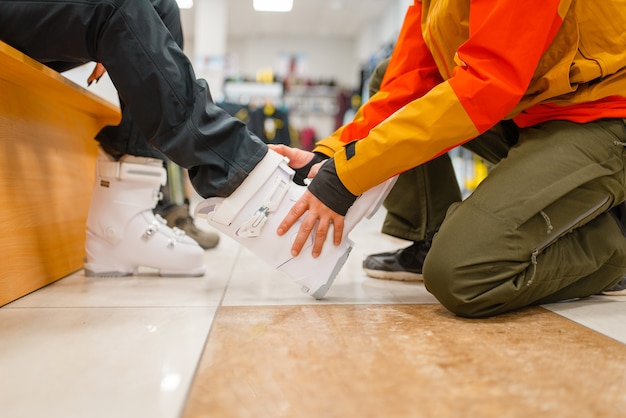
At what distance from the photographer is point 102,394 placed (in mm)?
530

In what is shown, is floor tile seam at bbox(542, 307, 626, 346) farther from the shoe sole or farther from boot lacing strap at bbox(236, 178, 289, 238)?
boot lacing strap at bbox(236, 178, 289, 238)

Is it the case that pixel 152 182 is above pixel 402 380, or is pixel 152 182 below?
above

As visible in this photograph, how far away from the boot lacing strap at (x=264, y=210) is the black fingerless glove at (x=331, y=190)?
59mm

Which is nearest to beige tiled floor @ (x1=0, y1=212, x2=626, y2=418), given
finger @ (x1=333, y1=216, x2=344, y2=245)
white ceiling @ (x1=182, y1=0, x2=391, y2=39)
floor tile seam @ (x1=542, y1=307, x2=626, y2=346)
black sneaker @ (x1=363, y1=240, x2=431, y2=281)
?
floor tile seam @ (x1=542, y1=307, x2=626, y2=346)

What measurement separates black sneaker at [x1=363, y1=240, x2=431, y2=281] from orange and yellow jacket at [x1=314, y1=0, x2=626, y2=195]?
1.27ft

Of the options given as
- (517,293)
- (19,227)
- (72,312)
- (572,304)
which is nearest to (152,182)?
(19,227)

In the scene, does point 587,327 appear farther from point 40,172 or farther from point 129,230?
point 40,172

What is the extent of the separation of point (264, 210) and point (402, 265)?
0.46m

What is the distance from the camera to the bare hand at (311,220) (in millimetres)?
893

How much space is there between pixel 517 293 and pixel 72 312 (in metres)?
0.74

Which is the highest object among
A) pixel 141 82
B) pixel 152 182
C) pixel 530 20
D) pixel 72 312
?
pixel 530 20

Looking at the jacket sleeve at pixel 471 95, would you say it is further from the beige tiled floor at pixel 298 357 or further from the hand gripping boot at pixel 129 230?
the hand gripping boot at pixel 129 230

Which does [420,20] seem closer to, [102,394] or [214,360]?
[214,360]

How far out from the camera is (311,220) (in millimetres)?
890
